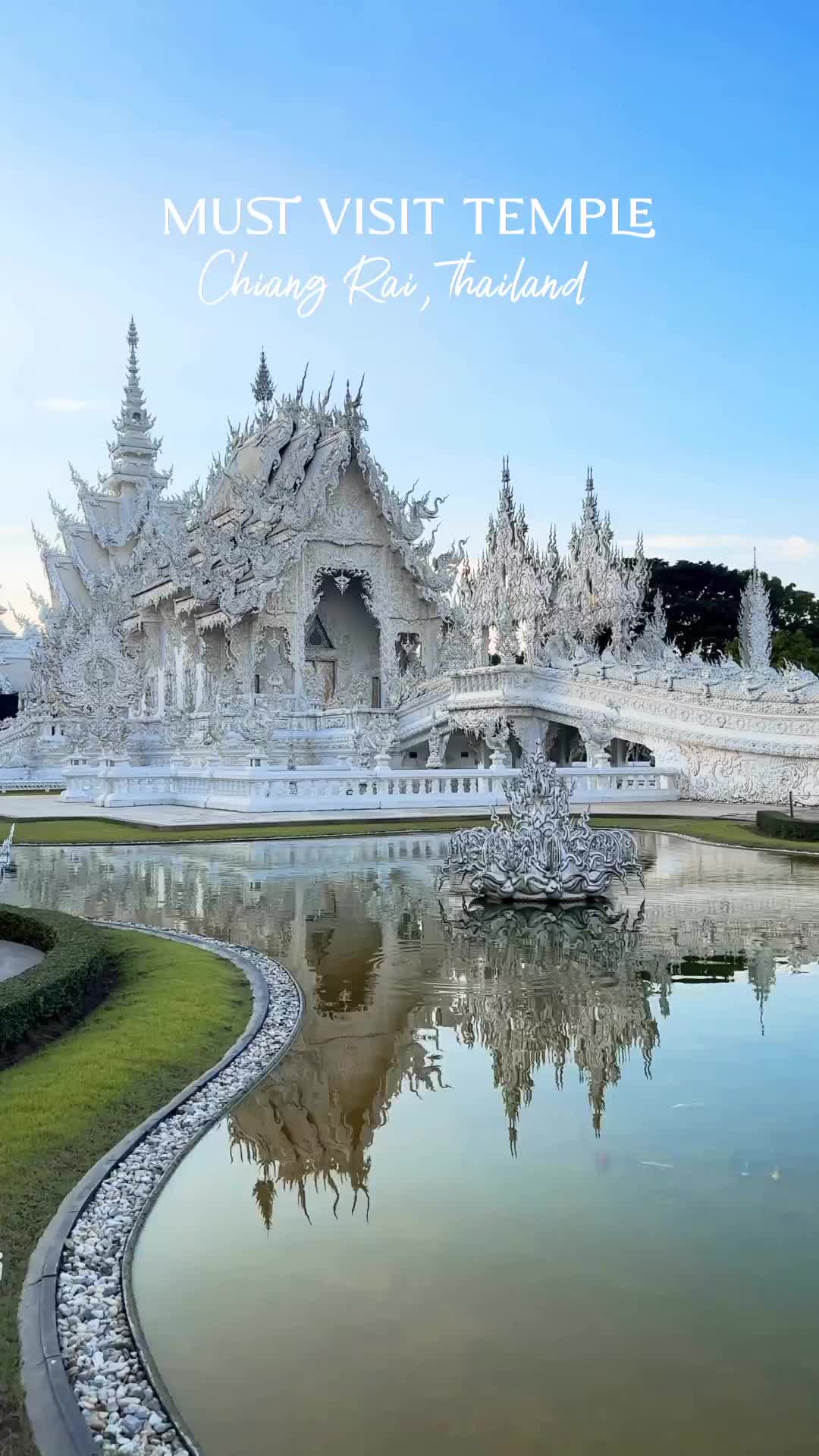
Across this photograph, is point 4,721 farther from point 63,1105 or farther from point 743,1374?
point 743,1374

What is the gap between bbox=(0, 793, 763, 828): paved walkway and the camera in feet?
77.4

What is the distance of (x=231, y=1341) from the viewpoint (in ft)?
13.1

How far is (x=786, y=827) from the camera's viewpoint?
20.1 m

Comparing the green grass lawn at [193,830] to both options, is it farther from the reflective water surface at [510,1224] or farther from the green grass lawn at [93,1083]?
the reflective water surface at [510,1224]

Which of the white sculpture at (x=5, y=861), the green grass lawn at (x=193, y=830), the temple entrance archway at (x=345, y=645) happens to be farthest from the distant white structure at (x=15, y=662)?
the white sculpture at (x=5, y=861)

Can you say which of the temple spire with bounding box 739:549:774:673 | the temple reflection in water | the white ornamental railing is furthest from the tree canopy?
the temple reflection in water

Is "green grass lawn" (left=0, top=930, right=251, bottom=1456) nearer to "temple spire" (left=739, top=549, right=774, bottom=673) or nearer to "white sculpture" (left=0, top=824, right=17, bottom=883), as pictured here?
"white sculpture" (left=0, top=824, right=17, bottom=883)

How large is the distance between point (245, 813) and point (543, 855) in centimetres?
1312

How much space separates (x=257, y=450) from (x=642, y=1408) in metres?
36.9

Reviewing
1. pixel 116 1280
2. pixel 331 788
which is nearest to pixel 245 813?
pixel 331 788

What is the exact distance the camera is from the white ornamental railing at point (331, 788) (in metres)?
25.8

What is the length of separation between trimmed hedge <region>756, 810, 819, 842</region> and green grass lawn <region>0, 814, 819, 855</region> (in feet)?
0.39

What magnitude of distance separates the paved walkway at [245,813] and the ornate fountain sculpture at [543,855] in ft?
33.3

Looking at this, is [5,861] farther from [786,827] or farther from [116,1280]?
[116,1280]
